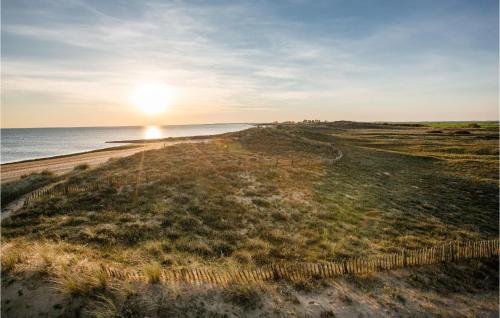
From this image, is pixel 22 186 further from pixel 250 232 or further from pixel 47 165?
pixel 47 165

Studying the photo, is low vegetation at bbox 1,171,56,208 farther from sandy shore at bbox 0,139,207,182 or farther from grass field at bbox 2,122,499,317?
sandy shore at bbox 0,139,207,182

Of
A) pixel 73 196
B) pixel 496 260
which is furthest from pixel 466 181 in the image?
pixel 73 196

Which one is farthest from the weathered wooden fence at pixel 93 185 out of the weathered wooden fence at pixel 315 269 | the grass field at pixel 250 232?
the weathered wooden fence at pixel 315 269

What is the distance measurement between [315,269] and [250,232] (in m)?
4.15

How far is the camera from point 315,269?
8.45 metres

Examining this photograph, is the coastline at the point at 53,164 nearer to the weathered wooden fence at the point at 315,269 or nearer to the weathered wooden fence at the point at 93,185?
the weathered wooden fence at the point at 93,185

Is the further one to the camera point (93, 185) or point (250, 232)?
point (93, 185)

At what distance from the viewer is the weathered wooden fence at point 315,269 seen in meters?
7.38

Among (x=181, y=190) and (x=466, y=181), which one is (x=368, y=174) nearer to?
(x=466, y=181)

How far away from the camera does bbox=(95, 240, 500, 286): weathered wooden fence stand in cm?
738

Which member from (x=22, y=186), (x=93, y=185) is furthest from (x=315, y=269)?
(x=22, y=186)

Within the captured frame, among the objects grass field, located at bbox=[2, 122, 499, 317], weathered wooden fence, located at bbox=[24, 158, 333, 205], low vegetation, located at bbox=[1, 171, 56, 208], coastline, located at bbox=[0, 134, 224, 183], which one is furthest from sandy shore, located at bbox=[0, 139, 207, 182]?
grass field, located at bbox=[2, 122, 499, 317]

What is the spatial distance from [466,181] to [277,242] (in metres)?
23.0

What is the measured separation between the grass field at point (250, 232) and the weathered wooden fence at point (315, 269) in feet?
1.08
